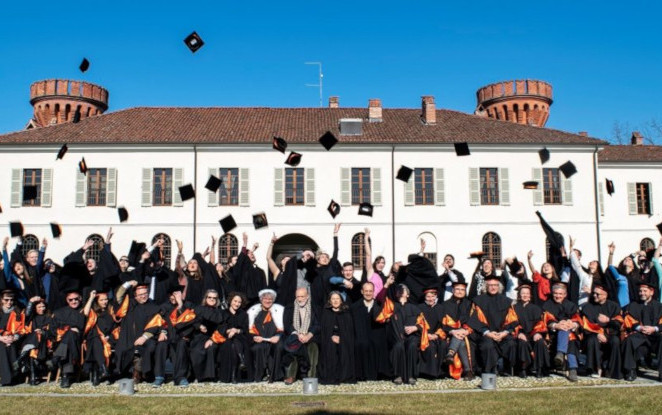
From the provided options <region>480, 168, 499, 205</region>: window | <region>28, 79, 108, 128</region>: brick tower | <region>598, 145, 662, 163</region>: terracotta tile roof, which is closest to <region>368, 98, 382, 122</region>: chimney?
<region>480, 168, 499, 205</region>: window

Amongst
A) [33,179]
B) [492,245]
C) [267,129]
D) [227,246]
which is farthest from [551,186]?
[33,179]

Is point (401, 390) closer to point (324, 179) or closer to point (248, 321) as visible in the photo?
point (248, 321)

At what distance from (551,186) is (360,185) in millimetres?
8721

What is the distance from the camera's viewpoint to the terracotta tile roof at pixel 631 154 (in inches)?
1426

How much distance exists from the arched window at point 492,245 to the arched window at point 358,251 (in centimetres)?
551

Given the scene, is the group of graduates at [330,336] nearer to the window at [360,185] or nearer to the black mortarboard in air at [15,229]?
the black mortarboard in air at [15,229]

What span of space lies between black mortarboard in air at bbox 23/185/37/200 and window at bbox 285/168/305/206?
10.9m

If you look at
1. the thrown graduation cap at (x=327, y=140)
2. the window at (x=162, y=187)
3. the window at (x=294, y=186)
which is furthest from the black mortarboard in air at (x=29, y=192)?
the thrown graduation cap at (x=327, y=140)

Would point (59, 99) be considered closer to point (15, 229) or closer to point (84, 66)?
point (15, 229)

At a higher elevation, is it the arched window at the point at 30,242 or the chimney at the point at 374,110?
the chimney at the point at 374,110

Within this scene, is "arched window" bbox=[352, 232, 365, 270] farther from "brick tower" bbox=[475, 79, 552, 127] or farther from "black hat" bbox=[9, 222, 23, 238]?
"brick tower" bbox=[475, 79, 552, 127]

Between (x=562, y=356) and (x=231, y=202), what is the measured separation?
69.5 ft

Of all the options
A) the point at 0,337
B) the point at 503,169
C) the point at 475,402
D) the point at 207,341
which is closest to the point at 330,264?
the point at 207,341

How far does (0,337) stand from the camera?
10.7 metres
